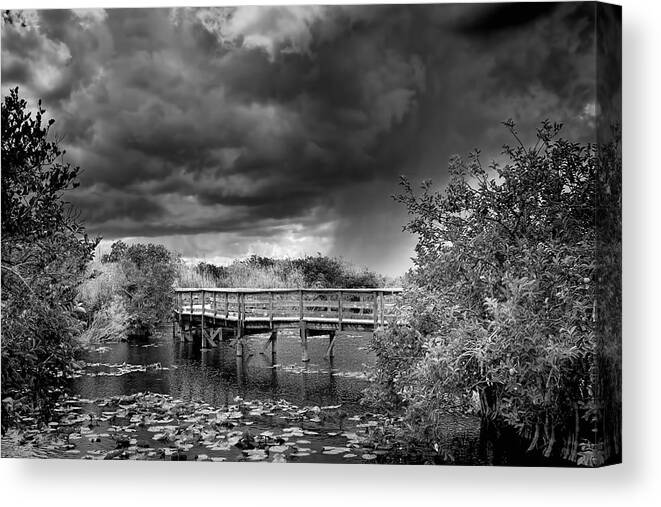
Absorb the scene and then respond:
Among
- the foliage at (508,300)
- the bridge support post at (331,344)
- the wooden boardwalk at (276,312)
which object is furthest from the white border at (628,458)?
the wooden boardwalk at (276,312)

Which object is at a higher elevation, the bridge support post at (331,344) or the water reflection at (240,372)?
the bridge support post at (331,344)

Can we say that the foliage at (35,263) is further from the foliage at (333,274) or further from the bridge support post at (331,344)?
the bridge support post at (331,344)

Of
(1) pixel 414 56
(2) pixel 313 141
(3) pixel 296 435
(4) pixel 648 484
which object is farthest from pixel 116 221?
(4) pixel 648 484

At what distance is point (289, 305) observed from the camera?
260 inches

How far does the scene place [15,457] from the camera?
652 cm

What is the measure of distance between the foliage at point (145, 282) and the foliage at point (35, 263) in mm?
329

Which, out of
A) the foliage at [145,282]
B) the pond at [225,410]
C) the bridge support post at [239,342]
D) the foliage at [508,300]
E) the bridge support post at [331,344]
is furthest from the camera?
the bridge support post at [239,342]

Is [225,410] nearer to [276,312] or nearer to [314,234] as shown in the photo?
[276,312]

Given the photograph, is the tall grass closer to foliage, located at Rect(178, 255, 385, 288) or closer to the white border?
foliage, located at Rect(178, 255, 385, 288)

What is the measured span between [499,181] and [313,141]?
1.48 m

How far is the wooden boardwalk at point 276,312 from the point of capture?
20.9ft

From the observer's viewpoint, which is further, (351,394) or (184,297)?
(184,297)

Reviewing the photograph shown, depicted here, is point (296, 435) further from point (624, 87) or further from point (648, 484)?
point (624, 87)

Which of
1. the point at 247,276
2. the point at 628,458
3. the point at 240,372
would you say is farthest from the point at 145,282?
the point at 628,458
